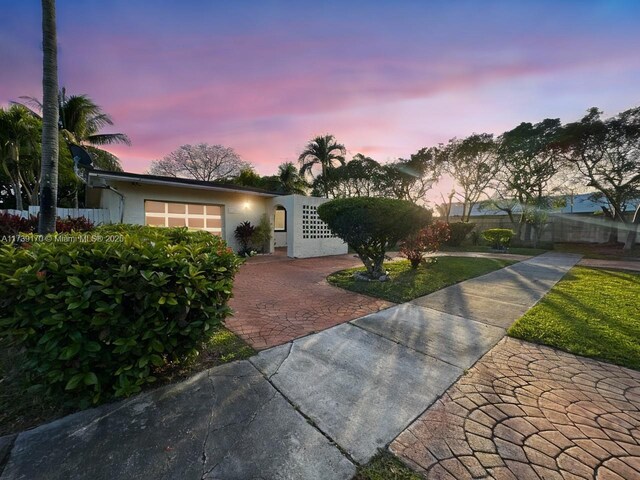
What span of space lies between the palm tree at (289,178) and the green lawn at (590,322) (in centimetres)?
1726

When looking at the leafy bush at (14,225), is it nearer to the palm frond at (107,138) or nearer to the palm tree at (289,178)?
the palm frond at (107,138)

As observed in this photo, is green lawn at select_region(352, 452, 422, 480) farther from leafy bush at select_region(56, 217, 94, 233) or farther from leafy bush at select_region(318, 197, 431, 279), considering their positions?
leafy bush at select_region(56, 217, 94, 233)

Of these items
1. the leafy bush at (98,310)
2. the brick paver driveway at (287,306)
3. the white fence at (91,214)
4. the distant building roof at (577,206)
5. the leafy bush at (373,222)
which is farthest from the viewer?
the distant building roof at (577,206)

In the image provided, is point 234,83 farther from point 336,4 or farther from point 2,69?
point 2,69

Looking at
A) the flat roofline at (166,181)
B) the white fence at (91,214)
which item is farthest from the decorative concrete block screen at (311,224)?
the white fence at (91,214)

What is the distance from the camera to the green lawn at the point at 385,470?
52.5 inches

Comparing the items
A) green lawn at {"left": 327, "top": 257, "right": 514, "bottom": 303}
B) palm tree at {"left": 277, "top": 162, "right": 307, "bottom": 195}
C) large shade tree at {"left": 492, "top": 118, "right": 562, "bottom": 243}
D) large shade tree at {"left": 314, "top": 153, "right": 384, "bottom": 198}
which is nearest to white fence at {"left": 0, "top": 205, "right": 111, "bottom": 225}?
green lawn at {"left": 327, "top": 257, "right": 514, "bottom": 303}

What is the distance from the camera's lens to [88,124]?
51.1ft

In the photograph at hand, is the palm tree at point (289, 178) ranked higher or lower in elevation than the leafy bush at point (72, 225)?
higher

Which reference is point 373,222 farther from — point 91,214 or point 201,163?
point 201,163

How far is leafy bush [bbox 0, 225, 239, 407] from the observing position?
1.62 metres

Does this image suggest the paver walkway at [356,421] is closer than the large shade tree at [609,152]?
Yes

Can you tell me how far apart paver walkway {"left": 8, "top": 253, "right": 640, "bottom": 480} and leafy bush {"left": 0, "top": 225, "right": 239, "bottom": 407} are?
11.7 inches

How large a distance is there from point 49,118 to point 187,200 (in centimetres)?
570
